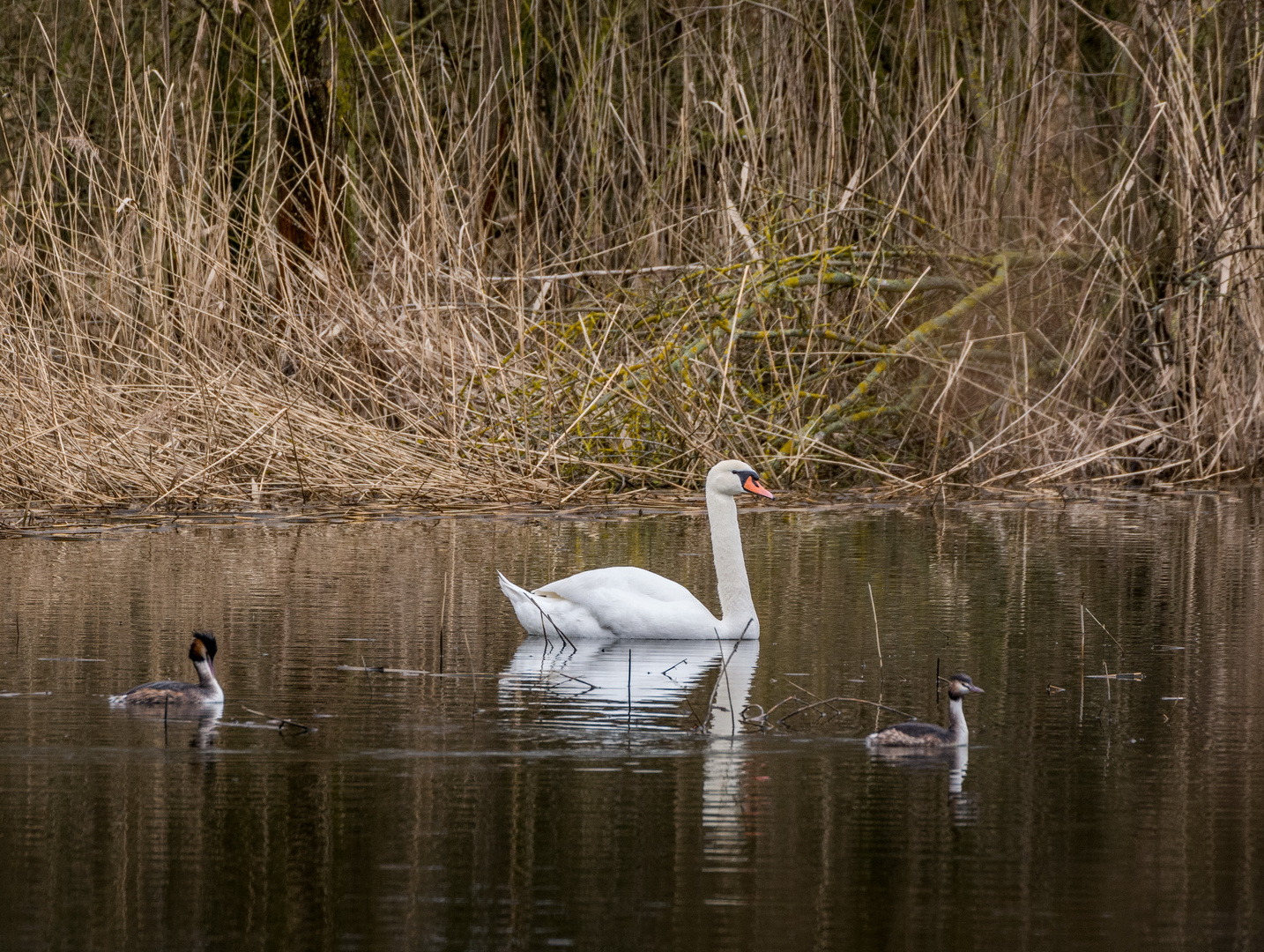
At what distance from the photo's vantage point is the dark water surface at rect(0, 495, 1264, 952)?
3.74m

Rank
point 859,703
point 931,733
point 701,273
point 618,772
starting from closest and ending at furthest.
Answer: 1. point 618,772
2. point 931,733
3. point 859,703
4. point 701,273

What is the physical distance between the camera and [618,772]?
489 cm

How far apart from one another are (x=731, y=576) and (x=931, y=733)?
2.45 metres

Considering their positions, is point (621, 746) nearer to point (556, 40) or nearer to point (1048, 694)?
point (1048, 694)

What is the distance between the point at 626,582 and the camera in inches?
287

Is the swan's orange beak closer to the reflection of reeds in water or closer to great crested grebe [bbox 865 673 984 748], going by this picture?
great crested grebe [bbox 865 673 984 748]

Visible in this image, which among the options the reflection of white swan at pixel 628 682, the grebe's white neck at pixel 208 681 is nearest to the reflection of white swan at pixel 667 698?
the reflection of white swan at pixel 628 682

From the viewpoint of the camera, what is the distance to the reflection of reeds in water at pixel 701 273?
11914mm

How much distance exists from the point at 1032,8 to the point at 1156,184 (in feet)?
4.35

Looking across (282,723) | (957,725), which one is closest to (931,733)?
(957,725)

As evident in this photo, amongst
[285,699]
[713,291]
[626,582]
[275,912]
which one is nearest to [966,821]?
[275,912]

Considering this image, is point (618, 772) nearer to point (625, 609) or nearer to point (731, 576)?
point (625, 609)

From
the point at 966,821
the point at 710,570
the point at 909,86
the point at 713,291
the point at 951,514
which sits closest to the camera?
the point at 966,821

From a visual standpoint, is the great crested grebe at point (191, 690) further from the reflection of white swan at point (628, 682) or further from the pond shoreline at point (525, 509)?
the pond shoreline at point (525, 509)
